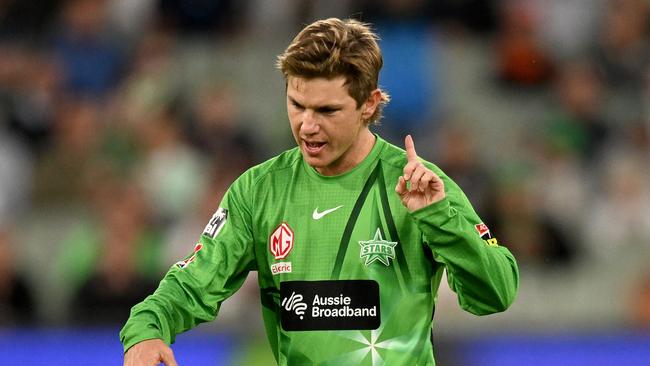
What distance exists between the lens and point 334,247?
17.1 ft

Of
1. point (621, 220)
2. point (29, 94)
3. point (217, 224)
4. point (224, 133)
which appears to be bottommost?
point (217, 224)

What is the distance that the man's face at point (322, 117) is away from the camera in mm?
5027

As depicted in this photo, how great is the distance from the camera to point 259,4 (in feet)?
43.2

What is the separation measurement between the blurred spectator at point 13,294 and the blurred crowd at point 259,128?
14mm

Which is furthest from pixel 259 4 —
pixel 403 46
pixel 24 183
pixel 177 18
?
pixel 24 183

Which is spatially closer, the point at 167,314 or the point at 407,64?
the point at 167,314

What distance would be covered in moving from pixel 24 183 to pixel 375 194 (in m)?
7.60

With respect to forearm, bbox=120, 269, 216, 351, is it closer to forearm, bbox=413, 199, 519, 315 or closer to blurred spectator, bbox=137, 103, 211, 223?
forearm, bbox=413, 199, 519, 315

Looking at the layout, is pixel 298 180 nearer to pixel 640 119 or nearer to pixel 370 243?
pixel 370 243

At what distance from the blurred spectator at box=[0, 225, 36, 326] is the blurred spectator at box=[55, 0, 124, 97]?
2.22 metres

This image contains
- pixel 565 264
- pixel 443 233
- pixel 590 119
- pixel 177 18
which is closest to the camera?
pixel 443 233

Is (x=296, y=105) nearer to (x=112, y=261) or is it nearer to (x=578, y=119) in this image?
(x=112, y=261)

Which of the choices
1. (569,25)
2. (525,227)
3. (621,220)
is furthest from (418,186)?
(569,25)

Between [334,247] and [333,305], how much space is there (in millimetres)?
228
